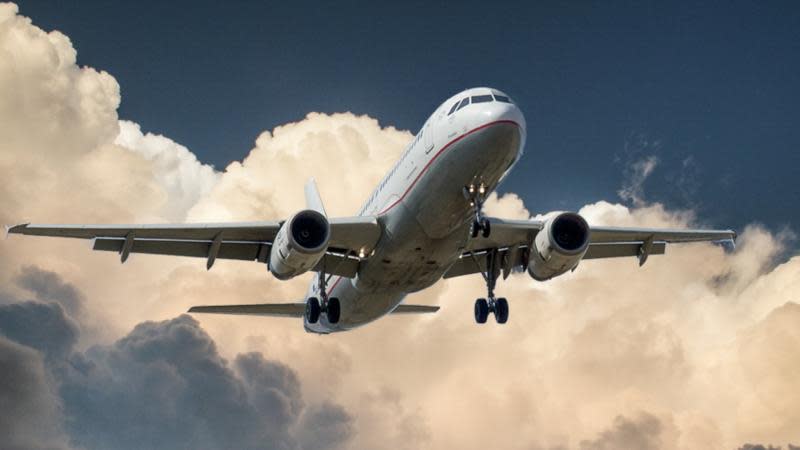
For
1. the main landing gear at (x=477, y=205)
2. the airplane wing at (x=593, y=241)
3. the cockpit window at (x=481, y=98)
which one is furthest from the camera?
the airplane wing at (x=593, y=241)

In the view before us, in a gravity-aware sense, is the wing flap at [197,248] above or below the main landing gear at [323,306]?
above

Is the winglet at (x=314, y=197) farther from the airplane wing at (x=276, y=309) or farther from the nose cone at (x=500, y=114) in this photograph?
the nose cone at (x=500, y=114)

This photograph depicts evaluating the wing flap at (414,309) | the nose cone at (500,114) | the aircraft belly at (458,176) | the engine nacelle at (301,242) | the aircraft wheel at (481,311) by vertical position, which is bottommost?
the engine nacelle at (301,242)

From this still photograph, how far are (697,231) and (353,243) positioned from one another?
43.8 ft

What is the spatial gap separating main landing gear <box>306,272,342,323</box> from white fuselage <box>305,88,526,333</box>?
1.00m

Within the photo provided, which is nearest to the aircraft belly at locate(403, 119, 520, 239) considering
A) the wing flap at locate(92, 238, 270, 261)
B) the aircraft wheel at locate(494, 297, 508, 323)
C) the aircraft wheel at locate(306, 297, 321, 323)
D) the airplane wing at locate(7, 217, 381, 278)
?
the airplane wing at locate(7, 217, 381, 278)

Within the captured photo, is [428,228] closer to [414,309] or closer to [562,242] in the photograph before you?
[562,242]

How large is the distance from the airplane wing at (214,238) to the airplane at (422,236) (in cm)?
4

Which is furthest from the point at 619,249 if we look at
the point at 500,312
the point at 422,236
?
the point at 422,236

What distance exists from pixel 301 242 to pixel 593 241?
1158 cm

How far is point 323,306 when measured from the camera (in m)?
29.5

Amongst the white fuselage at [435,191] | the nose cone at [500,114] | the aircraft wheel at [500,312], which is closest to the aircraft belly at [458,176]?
the white fuselage at [435,191]

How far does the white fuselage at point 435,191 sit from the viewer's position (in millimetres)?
22156

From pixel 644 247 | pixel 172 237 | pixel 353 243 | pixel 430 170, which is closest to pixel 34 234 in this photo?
pixel 172 237
